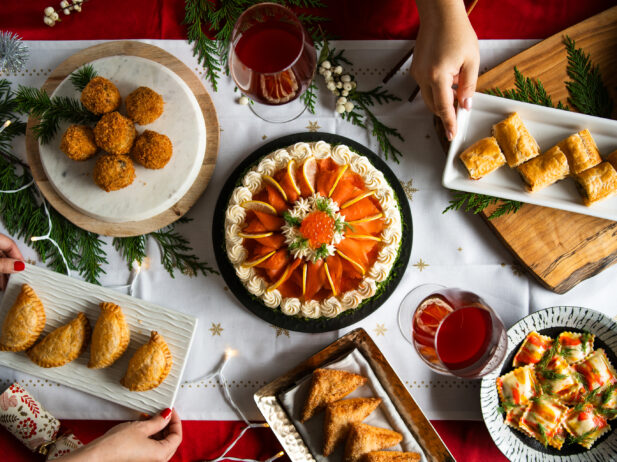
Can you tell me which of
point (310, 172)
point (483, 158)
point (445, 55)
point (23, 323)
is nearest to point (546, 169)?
point (483, 158)

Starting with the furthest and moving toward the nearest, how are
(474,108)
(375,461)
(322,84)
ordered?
(322,84)
(474,108)
(375,461)

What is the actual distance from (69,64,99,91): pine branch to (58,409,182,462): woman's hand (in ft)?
5.48

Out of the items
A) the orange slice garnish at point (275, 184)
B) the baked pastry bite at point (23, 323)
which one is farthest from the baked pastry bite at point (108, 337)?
the orange slice garnish at point (275, 184)

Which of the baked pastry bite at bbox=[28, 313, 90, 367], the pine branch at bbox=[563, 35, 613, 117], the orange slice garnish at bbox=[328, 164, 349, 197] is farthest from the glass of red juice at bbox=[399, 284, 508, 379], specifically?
the baked pastry bite at bbox=[28, 313, 90, 367]

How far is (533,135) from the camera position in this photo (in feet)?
7.61

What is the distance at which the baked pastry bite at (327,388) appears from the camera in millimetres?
2215

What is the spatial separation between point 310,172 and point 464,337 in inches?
38.9

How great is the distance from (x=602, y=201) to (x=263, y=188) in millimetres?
1594

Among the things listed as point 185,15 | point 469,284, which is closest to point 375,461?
point 469,284

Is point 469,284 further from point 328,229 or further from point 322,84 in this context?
point 322,84

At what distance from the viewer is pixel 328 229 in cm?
197

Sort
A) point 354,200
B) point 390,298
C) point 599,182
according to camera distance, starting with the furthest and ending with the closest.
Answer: point 390,298
point 599,182
point 354,200

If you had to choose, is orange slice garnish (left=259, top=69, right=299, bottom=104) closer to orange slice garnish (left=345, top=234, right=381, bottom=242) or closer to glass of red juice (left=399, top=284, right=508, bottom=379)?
orange slice garnish (left=345, top=234, right=381, bottom=242)

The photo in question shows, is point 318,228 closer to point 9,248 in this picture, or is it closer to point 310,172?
point 310,172
